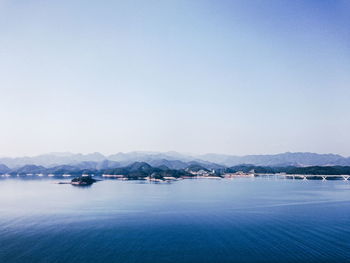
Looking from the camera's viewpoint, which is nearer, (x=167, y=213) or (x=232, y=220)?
(x=232, y=220)

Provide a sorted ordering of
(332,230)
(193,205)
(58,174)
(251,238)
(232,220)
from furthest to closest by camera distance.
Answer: (58,174) → (193,205) → (232,220) → (332,230) → (251,238)

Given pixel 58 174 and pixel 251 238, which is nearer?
pixel 251 238

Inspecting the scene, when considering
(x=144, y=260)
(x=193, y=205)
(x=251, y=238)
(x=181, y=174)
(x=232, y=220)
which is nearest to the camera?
(x=144, y=260)

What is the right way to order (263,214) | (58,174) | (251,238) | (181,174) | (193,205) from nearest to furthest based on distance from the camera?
(251,238), (263,214), (193,205), (181,174), (58,174)

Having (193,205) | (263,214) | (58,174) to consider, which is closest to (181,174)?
(58,174)

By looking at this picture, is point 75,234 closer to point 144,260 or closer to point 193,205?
point 144,260

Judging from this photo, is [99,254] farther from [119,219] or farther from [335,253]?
[335,253]

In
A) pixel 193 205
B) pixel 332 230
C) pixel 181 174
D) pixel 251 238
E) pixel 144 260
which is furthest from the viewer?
pixel 181 174

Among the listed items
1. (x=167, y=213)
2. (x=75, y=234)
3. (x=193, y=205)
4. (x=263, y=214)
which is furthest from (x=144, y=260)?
(x=193, y=205)
